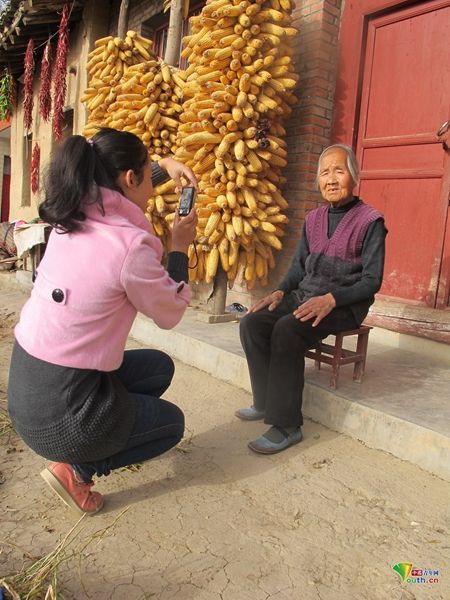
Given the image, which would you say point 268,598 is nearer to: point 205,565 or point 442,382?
point 205,565

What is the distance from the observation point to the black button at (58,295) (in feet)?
5.07

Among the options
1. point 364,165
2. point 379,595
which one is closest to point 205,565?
point 379,595

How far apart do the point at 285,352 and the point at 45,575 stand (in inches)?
53.5

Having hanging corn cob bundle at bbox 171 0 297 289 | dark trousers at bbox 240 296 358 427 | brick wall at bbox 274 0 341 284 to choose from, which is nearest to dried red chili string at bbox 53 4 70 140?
hanging corn cob bundle at bbox 171 0 297 289

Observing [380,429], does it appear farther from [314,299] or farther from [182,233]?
[182,233]

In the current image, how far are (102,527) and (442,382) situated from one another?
211cm

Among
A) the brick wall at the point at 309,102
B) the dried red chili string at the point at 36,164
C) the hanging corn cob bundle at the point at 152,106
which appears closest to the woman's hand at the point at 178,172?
the hanging corn cob bundle at the point at 152,106

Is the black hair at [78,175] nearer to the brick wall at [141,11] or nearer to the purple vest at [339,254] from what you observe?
the purple vest at [339,254]

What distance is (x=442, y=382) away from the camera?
2932 millimetres

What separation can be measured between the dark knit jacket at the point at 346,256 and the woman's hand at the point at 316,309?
2.4 inches

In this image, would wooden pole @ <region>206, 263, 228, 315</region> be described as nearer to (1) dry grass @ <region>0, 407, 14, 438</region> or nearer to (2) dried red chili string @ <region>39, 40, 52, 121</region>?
(1) dry grass @ <region>0, 407, 14, 438</region>

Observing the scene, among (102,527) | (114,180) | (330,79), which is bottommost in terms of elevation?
(102,527)

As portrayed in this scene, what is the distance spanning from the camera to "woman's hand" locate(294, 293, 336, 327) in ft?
7.82

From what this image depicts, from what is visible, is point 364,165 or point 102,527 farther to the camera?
point 364,165
